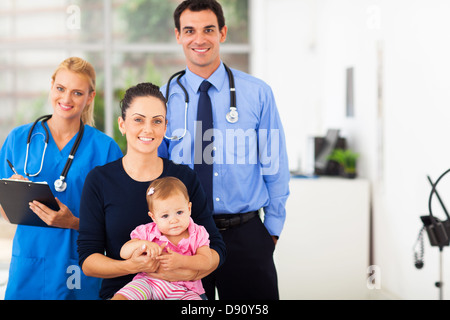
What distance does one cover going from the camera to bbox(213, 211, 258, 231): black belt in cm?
164

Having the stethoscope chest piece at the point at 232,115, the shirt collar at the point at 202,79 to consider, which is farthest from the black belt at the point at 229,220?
the shirt collar at the point at 202,79

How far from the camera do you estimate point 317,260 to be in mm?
3215

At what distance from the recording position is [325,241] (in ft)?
A: 10.5

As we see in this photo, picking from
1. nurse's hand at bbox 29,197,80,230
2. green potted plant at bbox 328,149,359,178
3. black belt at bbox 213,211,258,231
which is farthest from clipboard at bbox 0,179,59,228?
green potted plant at bbox 328,149,359,178

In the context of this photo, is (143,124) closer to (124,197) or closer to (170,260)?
(124,197)

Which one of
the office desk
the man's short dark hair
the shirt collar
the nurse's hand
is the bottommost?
the office desk

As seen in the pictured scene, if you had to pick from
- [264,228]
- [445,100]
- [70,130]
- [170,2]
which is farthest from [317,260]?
[170,2]

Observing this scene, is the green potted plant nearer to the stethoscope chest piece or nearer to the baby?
the stethoscope chest piece

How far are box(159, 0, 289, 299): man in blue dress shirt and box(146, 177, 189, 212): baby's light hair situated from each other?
391 mm

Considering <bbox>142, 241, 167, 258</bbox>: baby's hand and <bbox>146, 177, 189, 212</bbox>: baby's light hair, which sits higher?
<bbox>146, 177, 189, 212</bbox>: baby's light hair

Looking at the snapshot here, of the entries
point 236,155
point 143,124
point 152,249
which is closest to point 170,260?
point 152,249

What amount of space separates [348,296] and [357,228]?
1.42 feet

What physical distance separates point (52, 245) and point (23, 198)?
24cm
